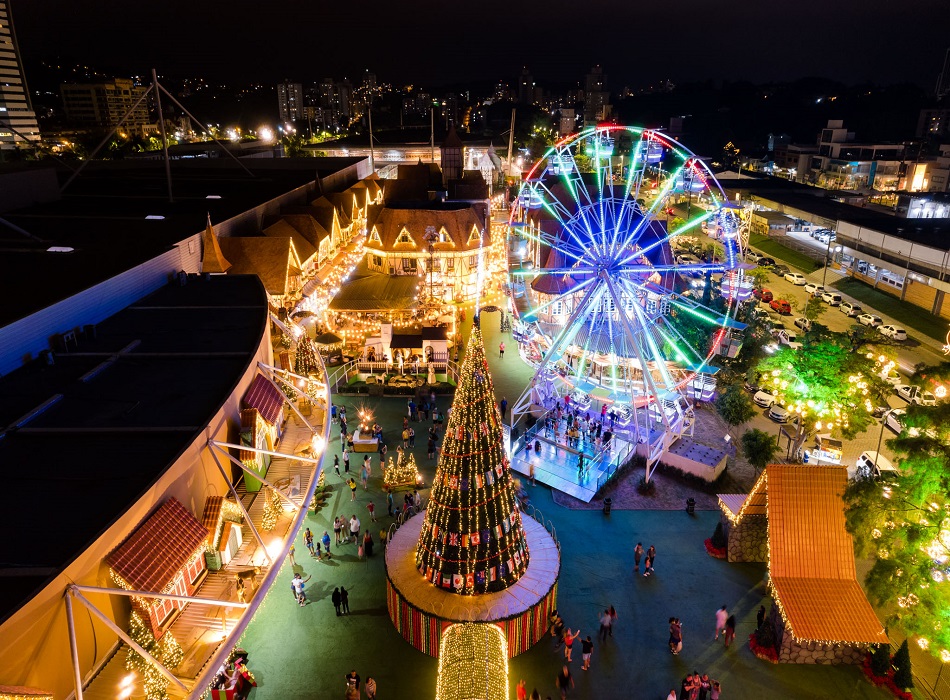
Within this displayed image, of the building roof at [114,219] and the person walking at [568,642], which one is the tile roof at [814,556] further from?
the building roof at [114,219]

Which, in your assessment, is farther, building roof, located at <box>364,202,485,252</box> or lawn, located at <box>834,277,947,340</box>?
building roof, located at <box>364,202,485,252</box>

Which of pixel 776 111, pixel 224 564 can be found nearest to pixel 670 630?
pixel 224 564

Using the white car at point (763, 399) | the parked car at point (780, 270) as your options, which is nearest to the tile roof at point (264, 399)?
the white car at point (763, 399)

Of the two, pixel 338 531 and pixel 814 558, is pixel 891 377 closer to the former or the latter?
pixel 814 558

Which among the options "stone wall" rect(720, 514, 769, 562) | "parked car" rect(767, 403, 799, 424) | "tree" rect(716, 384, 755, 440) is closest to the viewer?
"stone wall" rect(720, 514, 769, 562)

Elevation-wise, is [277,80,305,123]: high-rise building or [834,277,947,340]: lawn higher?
[277,80,305,123]: high-rise building

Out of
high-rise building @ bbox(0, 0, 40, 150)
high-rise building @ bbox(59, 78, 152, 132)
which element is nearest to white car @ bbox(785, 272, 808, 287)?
high-rise building @ bbox(0, 0, 40, 150)

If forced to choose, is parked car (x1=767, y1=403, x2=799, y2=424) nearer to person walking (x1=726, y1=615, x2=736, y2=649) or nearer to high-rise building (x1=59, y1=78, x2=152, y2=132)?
person walking (x1=726, y1=615, x2=736, y2=649)
